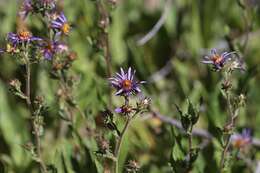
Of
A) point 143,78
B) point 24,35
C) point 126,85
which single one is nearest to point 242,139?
point 143,78

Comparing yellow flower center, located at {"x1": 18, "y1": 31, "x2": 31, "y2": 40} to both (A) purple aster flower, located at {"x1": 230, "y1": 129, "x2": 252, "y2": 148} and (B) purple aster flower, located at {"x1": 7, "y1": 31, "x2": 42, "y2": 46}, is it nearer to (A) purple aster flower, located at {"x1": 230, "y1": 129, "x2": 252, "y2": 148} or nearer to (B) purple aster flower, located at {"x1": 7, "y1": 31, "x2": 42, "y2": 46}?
(B) purple aster flower, located at {"x1": 7, "y1": 31, "x2": 42, "y2": 46}

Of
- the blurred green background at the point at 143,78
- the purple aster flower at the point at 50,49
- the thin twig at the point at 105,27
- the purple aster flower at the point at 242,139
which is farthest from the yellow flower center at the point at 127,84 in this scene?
the purple aster flower at the point at 242,139

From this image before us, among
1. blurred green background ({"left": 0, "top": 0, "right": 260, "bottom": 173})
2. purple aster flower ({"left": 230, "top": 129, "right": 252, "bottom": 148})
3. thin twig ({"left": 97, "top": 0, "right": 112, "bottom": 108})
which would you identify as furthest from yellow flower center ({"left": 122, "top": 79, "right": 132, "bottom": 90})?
purple aster flower ({"left": 230, "top": 129, "right": 252, "bottom": 148})

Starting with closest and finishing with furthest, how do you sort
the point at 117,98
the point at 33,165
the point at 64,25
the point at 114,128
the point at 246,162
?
the point at 114,128
the point at 64,25
the point at 246,162
the point at 33,165
the point at 117,98

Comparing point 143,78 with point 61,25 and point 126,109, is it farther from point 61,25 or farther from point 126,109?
point 126,109

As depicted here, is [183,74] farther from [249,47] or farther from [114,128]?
[114,128]

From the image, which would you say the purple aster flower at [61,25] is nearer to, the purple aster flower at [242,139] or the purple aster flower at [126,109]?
the purple aster flower at [126,109]

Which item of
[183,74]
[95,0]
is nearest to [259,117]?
[183,74]
